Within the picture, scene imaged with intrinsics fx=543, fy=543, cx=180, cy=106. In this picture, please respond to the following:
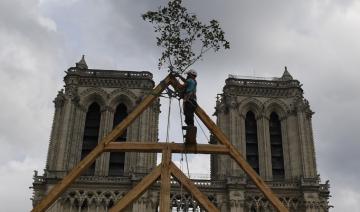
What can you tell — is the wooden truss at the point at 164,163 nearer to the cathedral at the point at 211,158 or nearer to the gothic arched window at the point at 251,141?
the cathedral at the point at 211,158

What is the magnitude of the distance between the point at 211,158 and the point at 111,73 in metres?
11.0

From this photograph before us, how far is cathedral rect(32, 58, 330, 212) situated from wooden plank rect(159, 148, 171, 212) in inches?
926

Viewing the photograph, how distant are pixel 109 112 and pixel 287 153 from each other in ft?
45.7

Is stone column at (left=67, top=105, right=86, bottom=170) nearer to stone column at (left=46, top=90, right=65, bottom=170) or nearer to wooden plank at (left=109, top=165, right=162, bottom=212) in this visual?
stone column at (left=46, top=90, right=65, bottom=170)

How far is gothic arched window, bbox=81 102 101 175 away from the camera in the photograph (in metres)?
40.7

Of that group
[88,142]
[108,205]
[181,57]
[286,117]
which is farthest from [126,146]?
[286,117]

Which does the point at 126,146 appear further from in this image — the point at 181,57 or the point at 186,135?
the point at 181,57

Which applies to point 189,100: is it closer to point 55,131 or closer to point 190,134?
point 190,134

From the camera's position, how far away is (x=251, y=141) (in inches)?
1661

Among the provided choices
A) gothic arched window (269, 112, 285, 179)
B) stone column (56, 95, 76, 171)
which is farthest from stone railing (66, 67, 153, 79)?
gothic arched window (269, 112, 285, 179)

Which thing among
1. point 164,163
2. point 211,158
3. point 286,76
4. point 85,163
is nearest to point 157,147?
point 164,163

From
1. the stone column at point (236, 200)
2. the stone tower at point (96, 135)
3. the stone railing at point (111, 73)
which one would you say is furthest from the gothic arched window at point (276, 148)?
the stone railing at point (111, 73)

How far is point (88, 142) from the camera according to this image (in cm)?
4094

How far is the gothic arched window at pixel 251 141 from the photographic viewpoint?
41.1 meters
